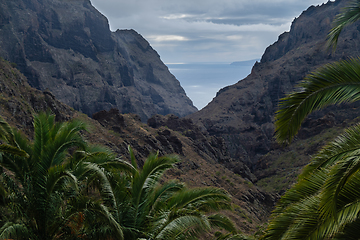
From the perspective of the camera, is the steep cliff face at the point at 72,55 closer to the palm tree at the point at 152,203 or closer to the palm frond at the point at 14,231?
the palm tree at the point at 152,203

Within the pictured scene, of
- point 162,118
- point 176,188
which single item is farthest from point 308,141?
point 176,188

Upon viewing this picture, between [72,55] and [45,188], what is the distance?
380ft

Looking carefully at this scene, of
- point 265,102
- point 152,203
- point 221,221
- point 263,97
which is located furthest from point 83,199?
point 263,97

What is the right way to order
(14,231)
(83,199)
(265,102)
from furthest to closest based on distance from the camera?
1. (265,102)
2. (83,199)
3. (14,231)

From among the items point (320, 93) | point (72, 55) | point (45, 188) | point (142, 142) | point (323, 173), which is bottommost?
point (142, 142)

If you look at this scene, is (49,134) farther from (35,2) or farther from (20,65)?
(35,2)

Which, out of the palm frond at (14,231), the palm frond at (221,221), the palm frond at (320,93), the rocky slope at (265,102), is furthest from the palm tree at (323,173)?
the rocky slope at (265,102)

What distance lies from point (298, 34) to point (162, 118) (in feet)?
262

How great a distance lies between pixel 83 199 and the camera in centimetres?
795

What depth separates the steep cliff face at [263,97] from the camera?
80.7m

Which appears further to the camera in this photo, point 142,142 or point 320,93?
point 142,142

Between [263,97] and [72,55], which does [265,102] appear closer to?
[263,97]

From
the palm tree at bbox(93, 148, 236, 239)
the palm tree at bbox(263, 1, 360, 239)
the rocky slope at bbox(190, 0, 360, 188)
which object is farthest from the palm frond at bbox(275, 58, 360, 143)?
the rocky slope at bbox(190, 0, 360, 188)

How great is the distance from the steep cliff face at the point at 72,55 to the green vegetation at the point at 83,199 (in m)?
91.5
